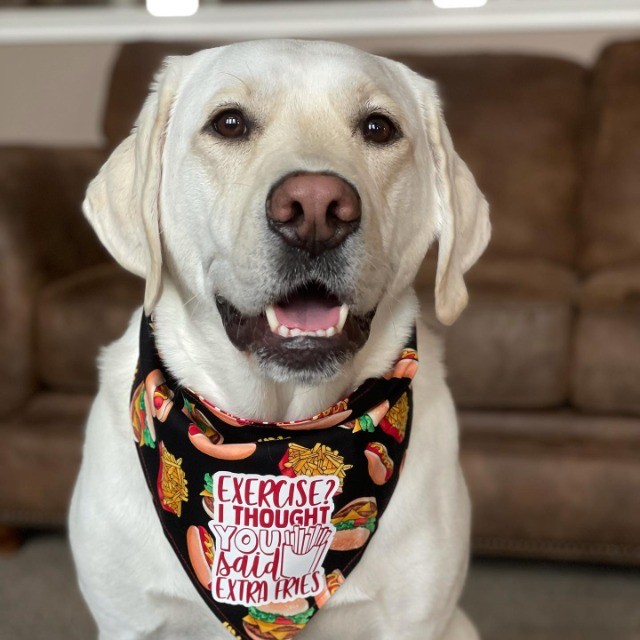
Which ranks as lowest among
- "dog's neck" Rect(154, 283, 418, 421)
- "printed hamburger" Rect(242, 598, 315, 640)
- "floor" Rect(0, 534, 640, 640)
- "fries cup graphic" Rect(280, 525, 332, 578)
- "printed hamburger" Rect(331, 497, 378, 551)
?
"floor" Rect(0, 534, 640, 640)

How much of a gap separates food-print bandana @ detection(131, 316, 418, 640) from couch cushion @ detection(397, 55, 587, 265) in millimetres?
1411

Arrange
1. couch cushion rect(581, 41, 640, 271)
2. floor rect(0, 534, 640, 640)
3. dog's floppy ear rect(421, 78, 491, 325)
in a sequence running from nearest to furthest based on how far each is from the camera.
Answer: dog's floppy ear rect(421, 78, 491, 325) → floor rect(0, 534, 640, 640) → couch cushion rect(581, 41, 640, 271)

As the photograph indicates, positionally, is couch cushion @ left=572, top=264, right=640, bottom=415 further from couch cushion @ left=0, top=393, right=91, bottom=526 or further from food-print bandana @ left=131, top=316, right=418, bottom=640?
couch cushion @ left=0, top=393, right=91, bottom=526

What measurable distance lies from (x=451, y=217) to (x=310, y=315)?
309 mm

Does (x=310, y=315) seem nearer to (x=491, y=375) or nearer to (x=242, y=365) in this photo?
(x=242, y=365)

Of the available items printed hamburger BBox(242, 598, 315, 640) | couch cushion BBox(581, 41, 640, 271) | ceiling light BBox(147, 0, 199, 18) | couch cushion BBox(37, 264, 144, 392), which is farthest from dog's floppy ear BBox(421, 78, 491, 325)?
ceiling light BBox(147, 0, 199, 18)

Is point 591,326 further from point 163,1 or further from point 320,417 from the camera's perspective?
point 163,1

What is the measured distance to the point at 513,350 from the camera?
7.04 feet

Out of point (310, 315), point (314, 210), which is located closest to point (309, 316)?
point (310, 315)

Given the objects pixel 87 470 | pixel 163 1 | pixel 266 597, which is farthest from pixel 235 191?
pixel 163 1

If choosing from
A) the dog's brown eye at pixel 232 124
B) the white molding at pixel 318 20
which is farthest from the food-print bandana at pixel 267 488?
the white molding at pixel 318 20

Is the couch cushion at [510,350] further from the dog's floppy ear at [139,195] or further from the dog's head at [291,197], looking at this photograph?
the dog's floppy ear at [139,195]

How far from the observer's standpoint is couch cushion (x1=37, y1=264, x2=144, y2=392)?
7.23ft

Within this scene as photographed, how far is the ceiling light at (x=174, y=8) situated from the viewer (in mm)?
3521
